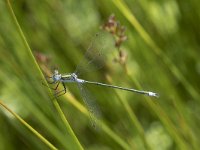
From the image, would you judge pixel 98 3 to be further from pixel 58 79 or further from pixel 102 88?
pixel 58 79

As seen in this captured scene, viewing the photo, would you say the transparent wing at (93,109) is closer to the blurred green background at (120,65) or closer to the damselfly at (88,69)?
the damselfly at (88,69)

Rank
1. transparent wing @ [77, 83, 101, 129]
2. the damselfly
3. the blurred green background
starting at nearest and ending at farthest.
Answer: transparent wing @ [77, 83, 101, 129]
the damselfly
the blurred green background

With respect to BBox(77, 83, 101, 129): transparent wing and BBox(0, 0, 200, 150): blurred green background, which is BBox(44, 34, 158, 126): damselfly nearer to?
BBox(77, 83, 101, 129): transparent wing

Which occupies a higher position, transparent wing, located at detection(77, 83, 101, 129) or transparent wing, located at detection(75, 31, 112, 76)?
transparent wing, located at detection(75, 31, 112, 76)

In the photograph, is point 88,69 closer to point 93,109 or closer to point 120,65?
point 93,109

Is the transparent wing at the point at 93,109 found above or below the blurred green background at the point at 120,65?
below

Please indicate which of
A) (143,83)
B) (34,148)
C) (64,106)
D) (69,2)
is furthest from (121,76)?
(34,148)

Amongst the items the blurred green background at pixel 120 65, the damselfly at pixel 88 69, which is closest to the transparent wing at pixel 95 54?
the damselfly at pixel 88 69

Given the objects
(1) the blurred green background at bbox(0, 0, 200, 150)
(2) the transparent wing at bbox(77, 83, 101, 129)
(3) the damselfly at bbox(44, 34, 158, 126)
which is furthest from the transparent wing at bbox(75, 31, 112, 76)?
(1) the blurred green background at bbox(0, 0, 200, 150)
